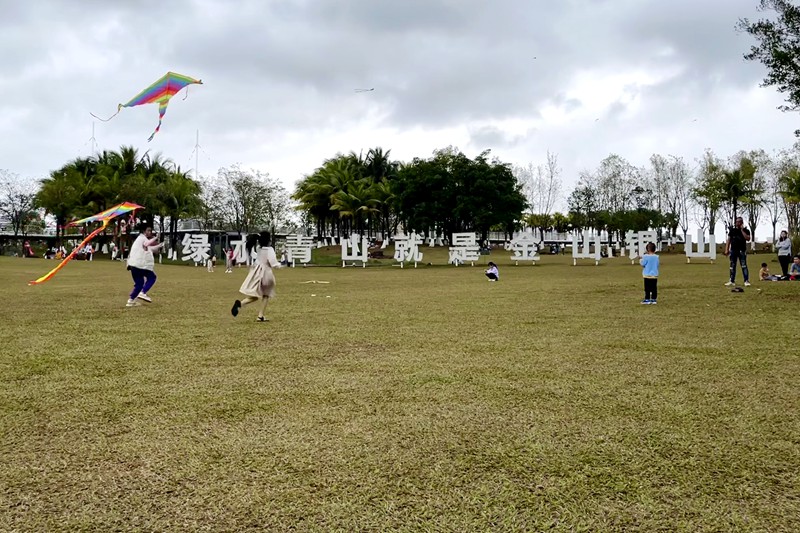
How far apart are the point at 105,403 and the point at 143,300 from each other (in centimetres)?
851

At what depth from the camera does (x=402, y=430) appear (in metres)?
4.06

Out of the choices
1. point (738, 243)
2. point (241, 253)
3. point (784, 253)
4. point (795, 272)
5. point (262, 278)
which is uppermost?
point (738, 243)

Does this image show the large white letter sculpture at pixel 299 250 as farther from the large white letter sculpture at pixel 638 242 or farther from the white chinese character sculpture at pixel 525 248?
the large white letter sculpture at pixel 638 242

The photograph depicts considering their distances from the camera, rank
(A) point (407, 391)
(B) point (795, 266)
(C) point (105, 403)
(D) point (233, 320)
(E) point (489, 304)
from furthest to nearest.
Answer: (B) point (795, 266)
(E) point (489, 304)
(D) point (233, 320)
(A) point (407, 391)
(C) point (105, 403)

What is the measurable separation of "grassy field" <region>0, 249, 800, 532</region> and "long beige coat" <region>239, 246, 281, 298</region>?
1.49 m

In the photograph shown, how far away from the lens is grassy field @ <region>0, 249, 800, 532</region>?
291cm

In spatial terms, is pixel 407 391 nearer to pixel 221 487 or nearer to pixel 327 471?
pixel 327 471

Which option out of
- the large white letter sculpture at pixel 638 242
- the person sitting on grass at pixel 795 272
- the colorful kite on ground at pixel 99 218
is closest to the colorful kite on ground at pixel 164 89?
the colorful kite on ground at pixel 99 218

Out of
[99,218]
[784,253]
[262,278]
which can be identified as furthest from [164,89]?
[784,253]

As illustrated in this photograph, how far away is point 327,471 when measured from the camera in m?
3.37

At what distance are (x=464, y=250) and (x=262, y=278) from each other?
26.5 metres

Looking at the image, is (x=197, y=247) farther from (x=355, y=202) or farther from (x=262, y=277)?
(x=262, y=277)

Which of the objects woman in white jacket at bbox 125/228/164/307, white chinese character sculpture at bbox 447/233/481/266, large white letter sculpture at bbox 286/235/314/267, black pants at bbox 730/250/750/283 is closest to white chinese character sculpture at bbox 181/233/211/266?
large white letter sculpture at bbox 286/235/314/267

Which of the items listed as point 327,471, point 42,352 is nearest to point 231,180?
point 42,352
